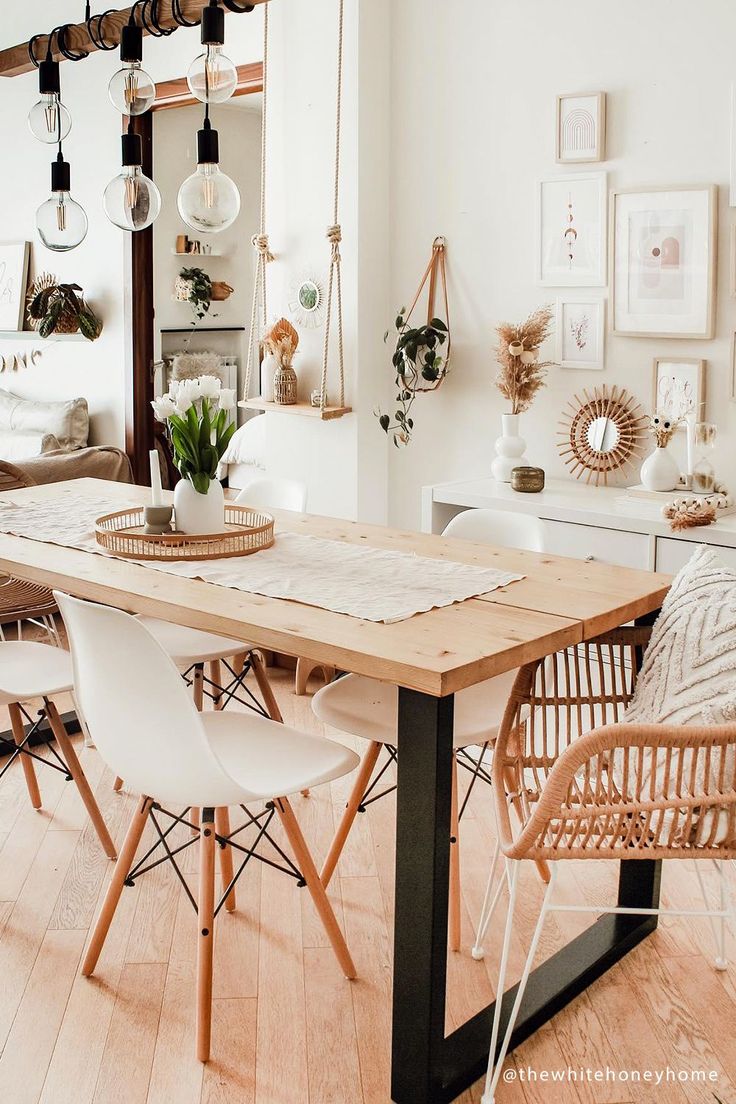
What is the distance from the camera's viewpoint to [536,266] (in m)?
4.08

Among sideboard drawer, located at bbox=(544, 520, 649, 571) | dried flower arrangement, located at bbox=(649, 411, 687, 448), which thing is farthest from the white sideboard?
dried flower arrangement, located at bbox=(649, 411, 687, 448)

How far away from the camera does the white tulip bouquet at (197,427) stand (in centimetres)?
282

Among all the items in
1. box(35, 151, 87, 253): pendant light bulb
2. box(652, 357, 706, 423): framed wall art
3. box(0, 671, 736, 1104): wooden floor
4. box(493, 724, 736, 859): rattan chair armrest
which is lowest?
box(0, 671, 736, 1104): wooden floor

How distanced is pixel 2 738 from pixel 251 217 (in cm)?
449

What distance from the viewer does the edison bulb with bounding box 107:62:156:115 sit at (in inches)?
95.8

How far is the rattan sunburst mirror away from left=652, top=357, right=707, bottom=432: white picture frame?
111 mm

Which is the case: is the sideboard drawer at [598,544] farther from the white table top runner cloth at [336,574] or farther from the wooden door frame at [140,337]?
the wooden door frame at [140,337]

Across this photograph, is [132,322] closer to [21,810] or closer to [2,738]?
[2,738]

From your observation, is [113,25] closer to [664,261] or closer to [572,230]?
[572,230]

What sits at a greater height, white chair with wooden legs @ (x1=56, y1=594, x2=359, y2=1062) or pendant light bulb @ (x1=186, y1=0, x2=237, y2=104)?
pendant light bulb @ (x1=186, y1=0, x2=237, y2=104)

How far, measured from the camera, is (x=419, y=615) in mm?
2197

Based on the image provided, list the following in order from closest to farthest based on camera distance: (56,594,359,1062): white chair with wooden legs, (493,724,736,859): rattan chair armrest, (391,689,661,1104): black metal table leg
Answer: (493,724,736,859): rattan chair armrest → (391,689,661,1104): black metal table leg → (56,594,359,1062): white chair with wooden legs

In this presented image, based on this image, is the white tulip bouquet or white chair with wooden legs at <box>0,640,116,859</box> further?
the white tulip bouquet

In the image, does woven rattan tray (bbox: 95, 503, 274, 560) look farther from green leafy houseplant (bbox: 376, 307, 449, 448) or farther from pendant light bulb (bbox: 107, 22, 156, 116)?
green leafy houseplant (bbox: 376, 307, 449, 448)
